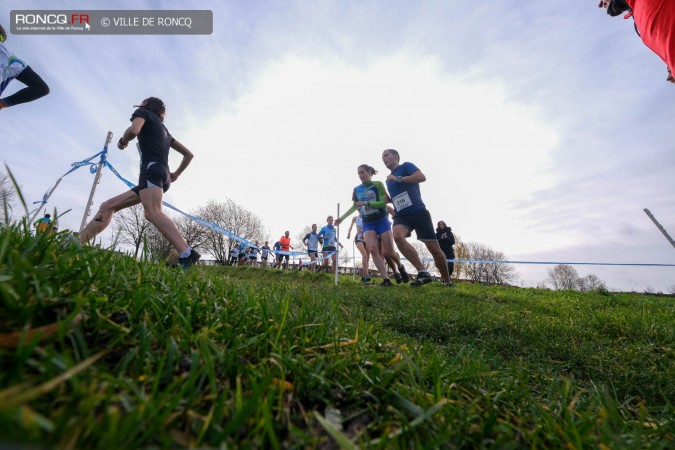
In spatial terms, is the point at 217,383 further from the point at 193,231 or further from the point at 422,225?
the point at 193,231

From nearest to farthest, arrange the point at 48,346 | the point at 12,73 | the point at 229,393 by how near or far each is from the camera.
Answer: the point at 48,346
the point at 229,393
the point at 12,73

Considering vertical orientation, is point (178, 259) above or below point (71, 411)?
above

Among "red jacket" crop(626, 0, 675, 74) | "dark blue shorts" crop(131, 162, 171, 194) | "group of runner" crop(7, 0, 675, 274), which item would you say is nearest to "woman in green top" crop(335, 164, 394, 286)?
"group of runner" crop(7, 0, 675, 274)

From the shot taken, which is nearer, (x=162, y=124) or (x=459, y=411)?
(x=459, y=411)

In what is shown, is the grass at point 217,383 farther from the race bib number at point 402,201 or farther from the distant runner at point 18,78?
the race bib number at point 402,201

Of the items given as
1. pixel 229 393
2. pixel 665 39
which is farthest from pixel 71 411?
pixel 665 39

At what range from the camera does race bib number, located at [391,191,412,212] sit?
22.1ft

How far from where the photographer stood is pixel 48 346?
2.29ft

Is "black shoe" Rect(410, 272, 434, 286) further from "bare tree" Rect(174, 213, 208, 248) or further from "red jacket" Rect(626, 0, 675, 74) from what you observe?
"bare tree" Rect(174, 213, 208, 248)

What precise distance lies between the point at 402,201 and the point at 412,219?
46cm

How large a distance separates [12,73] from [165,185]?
2.06m

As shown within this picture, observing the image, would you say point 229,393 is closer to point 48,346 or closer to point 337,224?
point 48,346

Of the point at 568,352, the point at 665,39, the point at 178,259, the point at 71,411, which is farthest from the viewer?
the point at 178,259

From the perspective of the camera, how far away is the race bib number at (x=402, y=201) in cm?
674
